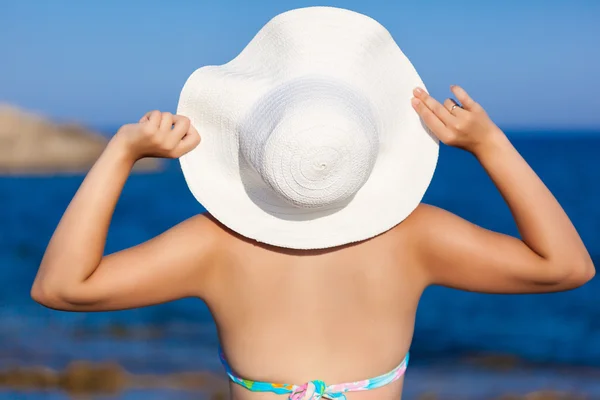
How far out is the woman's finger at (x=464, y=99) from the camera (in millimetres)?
2061

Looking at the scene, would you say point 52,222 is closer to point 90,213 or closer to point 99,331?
point 99,331

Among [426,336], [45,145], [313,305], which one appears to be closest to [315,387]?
[313,305]

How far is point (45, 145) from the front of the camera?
39062mm

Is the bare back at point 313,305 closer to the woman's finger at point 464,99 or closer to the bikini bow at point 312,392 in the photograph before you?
the bikini bow at point 312,392

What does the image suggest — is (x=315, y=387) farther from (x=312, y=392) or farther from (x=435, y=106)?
(x=435, y=106)

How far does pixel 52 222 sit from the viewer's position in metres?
19.9

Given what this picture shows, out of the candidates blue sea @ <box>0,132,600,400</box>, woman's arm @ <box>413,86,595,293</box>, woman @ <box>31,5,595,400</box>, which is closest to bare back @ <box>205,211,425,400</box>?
woman @ <box>31,5,595,400</box>

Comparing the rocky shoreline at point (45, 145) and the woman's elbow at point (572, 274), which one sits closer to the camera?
the woman's elbow at point (572, 274)

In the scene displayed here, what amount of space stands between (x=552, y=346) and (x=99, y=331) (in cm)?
504

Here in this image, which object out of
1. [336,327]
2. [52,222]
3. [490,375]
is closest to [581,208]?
[52,222]

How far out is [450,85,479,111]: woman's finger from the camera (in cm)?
206

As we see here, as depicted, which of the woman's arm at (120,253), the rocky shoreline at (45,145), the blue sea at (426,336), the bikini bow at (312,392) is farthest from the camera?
the rocky shoreline at (45,145)

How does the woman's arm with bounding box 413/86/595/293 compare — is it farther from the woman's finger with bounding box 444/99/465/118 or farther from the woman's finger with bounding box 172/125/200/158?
the woman's finger with bounding box 172/125/200/158

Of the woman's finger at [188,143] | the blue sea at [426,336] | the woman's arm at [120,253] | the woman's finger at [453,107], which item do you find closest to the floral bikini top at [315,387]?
the woman's arm at [120,253]
